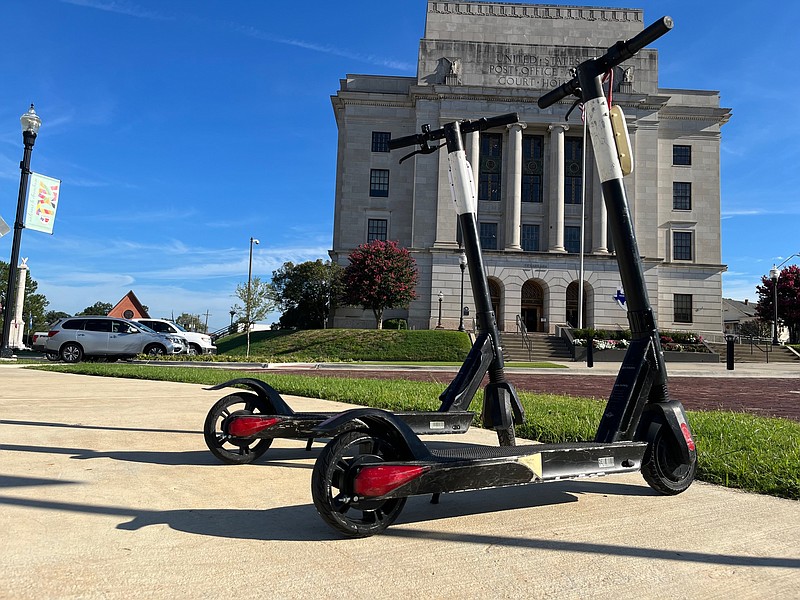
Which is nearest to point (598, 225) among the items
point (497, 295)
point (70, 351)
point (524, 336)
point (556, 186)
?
point (556, 186)

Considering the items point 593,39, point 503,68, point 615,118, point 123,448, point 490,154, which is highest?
point 593,39

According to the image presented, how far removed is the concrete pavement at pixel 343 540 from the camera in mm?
2404

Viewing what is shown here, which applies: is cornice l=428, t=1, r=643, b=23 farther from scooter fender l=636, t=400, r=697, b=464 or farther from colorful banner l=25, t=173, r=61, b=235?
scooter fender l=636, t=400, r=697, b=464

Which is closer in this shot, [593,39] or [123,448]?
[123,448]

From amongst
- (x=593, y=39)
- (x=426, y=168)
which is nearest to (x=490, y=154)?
(x=426, y=168)

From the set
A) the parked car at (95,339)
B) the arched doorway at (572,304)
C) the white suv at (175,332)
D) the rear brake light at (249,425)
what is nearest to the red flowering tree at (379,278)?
the white suv at (175,332)

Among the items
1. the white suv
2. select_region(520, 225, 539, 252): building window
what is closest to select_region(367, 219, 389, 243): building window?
select_region(520, 225, 539, 252): building window

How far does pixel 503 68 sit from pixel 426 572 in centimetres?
4573

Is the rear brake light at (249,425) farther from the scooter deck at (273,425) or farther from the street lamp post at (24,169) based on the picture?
the street lamp post at (24,169)

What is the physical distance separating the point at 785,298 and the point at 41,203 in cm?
5910

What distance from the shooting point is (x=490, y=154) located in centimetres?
4400

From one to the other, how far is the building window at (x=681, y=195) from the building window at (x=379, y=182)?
22.5 meters

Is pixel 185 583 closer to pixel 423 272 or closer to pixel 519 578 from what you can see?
pixel 519 578

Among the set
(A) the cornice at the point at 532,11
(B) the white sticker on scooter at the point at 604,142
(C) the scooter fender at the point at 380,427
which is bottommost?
(C) the scooter fender at the point at 380,427
